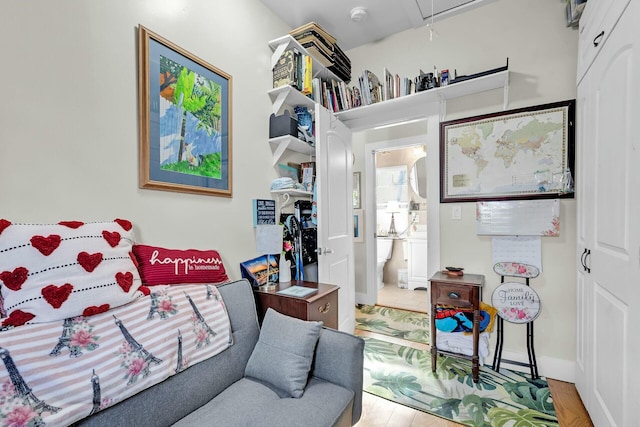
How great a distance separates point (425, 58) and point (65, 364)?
3.06 m

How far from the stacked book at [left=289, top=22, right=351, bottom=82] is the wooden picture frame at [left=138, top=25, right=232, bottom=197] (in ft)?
2.77

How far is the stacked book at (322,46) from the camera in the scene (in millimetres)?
2215

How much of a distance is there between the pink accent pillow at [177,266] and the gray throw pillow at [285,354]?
16.9 inches

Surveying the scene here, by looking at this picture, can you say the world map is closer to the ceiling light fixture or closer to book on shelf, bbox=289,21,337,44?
the ceiling light fixture

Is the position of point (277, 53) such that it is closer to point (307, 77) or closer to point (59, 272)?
point (307, 77)

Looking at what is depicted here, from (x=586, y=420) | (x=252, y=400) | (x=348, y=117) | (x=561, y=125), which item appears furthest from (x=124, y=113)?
(x=586, y=420)

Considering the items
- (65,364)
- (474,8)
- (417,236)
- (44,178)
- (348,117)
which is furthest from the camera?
(417,236)

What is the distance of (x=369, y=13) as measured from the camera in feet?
7.73

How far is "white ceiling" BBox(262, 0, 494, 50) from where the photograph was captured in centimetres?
222

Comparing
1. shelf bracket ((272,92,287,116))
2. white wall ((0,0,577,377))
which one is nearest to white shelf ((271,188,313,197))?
white wall ((0,0,577,377))

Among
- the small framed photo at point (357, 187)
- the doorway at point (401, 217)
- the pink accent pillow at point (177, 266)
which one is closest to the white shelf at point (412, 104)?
the small framed photo at point (357, 187)

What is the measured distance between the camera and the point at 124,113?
1.30 m

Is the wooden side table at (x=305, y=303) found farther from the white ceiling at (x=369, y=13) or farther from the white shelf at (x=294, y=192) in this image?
the white ceiling at (x=369, y=13)

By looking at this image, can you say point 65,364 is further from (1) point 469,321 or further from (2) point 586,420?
(2) point 586,420
